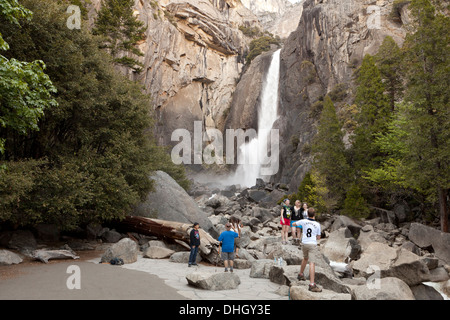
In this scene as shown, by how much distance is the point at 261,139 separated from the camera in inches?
2205

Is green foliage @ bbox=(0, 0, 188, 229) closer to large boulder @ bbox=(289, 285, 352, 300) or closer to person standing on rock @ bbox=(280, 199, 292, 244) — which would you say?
person standing on rock @ bbox=(280, 199, 292, 244)

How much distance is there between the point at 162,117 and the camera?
185 feet

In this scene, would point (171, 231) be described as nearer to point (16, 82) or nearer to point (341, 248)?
point (341, 248)

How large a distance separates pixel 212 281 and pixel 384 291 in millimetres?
4000

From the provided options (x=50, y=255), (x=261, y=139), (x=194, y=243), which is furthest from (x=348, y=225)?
(x=261, y=139)

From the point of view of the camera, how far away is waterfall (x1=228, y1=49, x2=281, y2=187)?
182 ft

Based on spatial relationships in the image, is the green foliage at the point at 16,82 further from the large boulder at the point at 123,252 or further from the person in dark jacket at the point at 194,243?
the person in dark jacket at the point at 194,243

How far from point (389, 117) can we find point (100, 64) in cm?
2152

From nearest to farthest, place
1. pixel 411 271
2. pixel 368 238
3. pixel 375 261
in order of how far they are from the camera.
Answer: pixel 411 271 → pixel 375 261 → pixel 368 238

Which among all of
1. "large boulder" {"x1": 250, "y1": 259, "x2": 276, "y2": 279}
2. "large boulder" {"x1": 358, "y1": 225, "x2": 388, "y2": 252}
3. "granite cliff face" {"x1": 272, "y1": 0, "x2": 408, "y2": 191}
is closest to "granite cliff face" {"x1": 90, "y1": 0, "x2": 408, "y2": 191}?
"granite cliff face" {"x1": 272, "y1": 0, "x2": 408, "y2": 191}

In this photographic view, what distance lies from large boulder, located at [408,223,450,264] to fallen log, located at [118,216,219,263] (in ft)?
34.5
